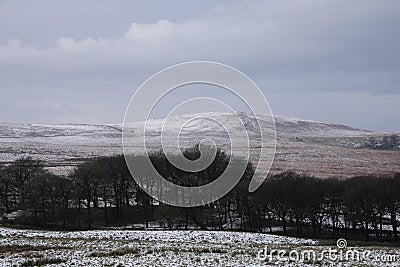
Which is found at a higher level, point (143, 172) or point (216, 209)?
point (143, 172)

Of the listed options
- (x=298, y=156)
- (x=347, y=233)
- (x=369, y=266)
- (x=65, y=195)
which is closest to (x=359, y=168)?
(x=298, y=156)

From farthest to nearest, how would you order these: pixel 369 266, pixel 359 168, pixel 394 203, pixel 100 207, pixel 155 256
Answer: pixel 359 168 → pixel 100 207 → pixel 394 203 → pixel 155 256 → pixel 369 266

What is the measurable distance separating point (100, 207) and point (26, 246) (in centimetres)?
4040

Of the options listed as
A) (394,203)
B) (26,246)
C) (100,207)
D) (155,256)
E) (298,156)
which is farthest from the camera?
(298,156)

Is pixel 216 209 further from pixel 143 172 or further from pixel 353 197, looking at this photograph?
pixel 353 197

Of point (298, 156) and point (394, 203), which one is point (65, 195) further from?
point (298, 156)

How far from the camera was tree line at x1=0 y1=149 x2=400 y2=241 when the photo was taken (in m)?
51.3

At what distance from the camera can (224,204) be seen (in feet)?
191

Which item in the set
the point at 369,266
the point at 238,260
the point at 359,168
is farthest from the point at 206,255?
the point at 359,168

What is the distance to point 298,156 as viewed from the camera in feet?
506

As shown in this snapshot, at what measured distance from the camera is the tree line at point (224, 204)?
51.3 metres

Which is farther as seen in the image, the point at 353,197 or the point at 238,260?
the point at 353,197

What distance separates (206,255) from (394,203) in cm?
3625

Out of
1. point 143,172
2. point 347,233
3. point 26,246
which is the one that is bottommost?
point 347,233
